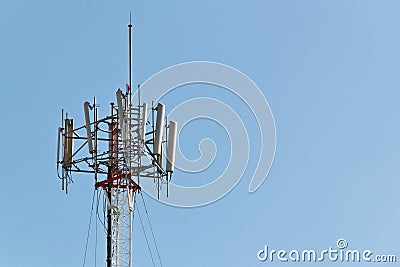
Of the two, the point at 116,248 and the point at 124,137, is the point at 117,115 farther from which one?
the point at 116,248

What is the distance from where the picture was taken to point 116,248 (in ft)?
166

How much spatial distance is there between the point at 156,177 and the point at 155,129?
2.49 m

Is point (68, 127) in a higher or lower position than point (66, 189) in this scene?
higher

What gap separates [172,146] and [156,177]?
1722 millimetres

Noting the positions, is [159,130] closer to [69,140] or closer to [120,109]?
[120,109]

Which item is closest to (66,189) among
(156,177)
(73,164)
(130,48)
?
(73,164)

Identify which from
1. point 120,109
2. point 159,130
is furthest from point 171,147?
point 120,109

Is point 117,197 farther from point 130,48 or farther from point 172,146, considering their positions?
point 130,48

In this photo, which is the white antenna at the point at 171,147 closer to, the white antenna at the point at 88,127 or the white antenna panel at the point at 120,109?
the white antenna panel at the point at 120,109

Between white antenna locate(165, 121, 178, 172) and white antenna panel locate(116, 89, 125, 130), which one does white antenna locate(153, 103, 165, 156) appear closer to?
white antenna locate(165, 121, 178, 172)

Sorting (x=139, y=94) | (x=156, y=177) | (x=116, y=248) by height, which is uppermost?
(x=139, y=94)

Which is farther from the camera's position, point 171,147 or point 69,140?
point 69,140

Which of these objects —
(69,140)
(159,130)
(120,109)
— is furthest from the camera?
(69,140)

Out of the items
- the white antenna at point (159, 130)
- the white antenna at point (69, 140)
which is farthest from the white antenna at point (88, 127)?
the white antenna at point (159, 130)
